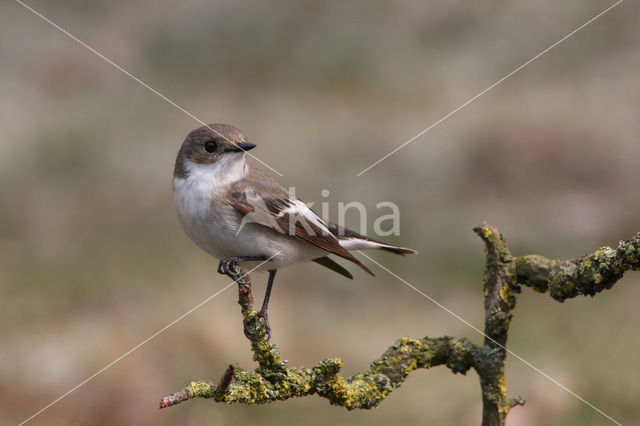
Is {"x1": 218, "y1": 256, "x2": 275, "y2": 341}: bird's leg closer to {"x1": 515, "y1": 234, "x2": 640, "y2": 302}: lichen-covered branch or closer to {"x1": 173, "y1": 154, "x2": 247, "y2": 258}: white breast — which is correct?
{"x1": 173, "y1": 154, "x2": 247, "y2": 258}: white breast

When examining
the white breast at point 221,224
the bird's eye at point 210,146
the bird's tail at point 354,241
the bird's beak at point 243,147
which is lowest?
the white breast at point 221,224

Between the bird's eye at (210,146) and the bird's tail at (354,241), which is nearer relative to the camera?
the bird's eye at (210,146)

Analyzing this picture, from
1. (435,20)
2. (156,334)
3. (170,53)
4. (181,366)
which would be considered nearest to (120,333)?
(156,334)

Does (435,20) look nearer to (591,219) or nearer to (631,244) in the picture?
(591,219)

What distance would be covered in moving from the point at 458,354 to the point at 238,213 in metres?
1.61

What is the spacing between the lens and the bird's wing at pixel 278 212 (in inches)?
173

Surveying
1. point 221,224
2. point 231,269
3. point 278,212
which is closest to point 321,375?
point 231,269

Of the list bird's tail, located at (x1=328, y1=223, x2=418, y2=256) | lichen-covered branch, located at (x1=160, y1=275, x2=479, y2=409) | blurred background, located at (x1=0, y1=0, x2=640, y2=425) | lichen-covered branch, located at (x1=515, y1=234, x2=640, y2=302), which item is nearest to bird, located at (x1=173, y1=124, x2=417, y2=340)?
bird's tail, located at (x1=328, y1=223, x2=418, y2=256)

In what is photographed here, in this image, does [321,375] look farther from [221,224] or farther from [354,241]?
[354,241]

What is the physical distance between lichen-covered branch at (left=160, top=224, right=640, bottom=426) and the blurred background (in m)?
2.17

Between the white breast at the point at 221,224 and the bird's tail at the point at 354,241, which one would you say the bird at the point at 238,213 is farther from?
the bird's tail at the point at 354,241

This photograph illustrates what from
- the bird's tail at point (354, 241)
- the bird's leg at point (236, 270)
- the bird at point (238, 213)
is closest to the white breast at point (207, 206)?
the bird at point (238, 213)

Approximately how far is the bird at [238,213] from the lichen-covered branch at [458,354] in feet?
3.13

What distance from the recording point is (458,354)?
11.2 feet
